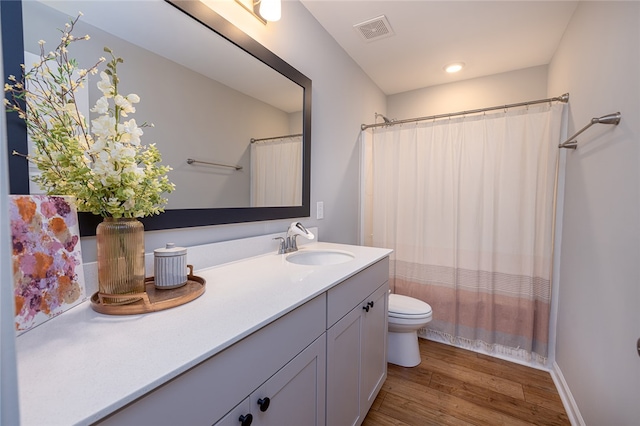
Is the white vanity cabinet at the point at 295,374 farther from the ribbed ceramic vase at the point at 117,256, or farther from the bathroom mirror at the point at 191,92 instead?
the bathroom mirror at the point at 191,92

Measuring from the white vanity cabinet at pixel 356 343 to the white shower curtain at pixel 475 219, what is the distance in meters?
0.86

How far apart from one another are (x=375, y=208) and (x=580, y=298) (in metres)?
1.47

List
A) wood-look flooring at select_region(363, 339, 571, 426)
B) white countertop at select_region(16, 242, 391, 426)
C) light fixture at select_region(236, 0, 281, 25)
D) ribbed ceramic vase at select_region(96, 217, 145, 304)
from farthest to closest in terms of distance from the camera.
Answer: wood-look flooring at select_region(363, 339, 571, 426), light fixture at select_region(236, 0, 281, 25), ribbed ceramic vase at select_region(96, 217, 145, 304), white countertop at select_region(16, 242, 391, 426)

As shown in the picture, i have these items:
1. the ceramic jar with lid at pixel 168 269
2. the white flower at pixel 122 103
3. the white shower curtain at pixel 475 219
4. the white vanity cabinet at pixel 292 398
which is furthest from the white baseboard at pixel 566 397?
the white flower at pixel 122 103

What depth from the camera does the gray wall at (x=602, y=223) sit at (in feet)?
3.38

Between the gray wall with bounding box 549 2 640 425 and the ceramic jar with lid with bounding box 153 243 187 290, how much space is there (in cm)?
158

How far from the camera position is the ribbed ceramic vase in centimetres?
78

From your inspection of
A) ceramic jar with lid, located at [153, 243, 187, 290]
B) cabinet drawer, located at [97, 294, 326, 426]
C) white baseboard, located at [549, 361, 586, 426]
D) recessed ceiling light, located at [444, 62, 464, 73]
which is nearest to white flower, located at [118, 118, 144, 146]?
ceramic jar with lid, located at [153, 243, 187, 290]

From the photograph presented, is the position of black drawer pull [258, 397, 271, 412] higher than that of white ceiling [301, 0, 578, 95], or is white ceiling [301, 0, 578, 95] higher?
white ceiling [301, 0, 578, 95]

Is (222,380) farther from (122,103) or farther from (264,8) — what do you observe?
(264,8)

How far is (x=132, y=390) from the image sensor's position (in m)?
0.46

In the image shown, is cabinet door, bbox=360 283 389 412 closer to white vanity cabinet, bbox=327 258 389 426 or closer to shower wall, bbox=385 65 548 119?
white vanity cabinet, bbox=327 258 389 426

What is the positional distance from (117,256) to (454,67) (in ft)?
9.11

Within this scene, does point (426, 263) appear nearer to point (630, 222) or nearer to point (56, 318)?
point (630, 222)
